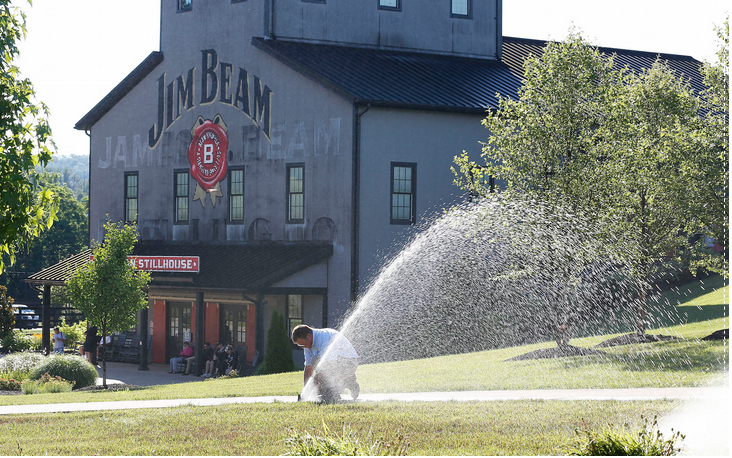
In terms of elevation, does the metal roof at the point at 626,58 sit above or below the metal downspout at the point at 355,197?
above

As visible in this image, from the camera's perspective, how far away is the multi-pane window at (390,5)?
3416cm

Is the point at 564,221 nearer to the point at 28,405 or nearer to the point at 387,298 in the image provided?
the point at 387,298

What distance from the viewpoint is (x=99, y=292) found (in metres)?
24.8

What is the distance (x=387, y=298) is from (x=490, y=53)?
12800 millimetres

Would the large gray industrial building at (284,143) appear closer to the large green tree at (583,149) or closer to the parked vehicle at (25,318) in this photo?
the large green tree at (583,149)

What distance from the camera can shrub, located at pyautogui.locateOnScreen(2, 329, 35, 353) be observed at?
38.7 metres

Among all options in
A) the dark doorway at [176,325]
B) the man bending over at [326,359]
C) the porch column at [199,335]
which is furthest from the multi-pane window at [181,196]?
the man bending over at [326,359]

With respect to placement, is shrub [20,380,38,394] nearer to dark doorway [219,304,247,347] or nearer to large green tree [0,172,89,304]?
dark doorway [219,304,247,347]

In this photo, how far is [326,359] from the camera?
43.5ft

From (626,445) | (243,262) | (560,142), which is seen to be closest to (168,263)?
(243,262)

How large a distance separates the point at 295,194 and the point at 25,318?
35163 millimetres

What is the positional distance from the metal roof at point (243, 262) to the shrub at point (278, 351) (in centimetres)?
137

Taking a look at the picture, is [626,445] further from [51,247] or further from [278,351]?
[51,247]

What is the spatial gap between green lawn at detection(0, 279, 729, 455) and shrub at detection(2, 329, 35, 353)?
21440 millimetres
